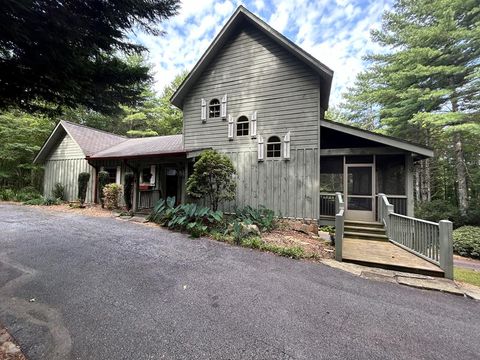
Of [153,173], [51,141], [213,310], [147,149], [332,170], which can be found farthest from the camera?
[51,141]

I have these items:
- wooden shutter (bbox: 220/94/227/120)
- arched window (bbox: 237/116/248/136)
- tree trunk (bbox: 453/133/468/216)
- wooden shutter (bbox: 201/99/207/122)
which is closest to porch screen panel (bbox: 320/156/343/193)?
arched window (bbox: 237/116/248/136)

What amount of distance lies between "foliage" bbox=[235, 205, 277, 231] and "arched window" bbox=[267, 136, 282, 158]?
2062mm

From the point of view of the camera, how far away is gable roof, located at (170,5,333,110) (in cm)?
754

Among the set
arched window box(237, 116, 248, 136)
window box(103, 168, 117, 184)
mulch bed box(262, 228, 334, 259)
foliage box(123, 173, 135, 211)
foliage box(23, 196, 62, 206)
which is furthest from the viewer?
window box(103, 168, 117, 184)

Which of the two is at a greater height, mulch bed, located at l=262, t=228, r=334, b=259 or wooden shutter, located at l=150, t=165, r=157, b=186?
wooden shutter, located at l=150, t=165, r=157, b=186

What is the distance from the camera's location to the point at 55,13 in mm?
2719

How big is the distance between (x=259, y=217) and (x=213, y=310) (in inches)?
184

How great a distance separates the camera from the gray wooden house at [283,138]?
7668mm

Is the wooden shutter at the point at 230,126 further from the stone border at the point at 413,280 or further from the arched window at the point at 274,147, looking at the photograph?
the stone border at the point at 413,280

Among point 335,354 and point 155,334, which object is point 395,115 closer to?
point 335,354

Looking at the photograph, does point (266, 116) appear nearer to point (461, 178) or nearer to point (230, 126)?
point (230, 126)

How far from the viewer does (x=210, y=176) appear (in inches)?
299

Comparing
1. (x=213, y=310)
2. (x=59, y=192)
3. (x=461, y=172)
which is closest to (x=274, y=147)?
(x=213, y=310)

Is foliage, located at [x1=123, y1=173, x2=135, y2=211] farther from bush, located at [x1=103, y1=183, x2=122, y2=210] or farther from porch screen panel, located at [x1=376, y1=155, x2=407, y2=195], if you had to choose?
porch screen panel, located at [x1=376, y1=155, x2=407, y2=195]
